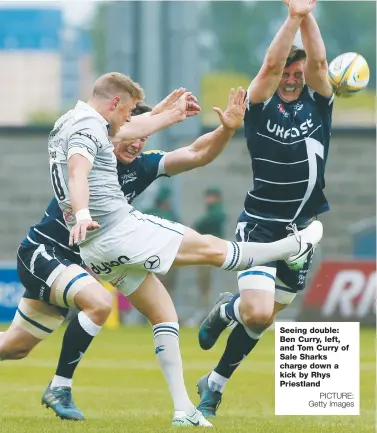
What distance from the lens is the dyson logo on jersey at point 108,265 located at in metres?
8.23

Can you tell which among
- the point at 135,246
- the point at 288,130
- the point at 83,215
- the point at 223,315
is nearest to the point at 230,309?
the point at 223,315

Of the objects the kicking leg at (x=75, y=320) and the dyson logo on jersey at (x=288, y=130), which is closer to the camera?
the kicking leg at (x=75, y=320)

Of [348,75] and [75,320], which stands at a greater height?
[348,75]

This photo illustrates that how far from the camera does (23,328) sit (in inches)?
364

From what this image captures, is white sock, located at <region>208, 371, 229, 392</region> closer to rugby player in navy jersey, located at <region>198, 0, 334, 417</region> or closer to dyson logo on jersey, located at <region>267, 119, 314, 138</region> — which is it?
rugby player in navy jersey, located at <region>198, 0, 334, 417</region>

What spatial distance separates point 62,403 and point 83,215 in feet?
5.78

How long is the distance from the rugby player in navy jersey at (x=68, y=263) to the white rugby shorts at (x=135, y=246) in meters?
0.30

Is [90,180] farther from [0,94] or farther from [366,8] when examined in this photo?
[366,8]

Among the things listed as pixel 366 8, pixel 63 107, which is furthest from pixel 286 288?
pixel 366 8

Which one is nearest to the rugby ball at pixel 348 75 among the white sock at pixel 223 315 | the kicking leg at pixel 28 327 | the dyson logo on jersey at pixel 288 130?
the dyson logo on jersey at pixel 288 130

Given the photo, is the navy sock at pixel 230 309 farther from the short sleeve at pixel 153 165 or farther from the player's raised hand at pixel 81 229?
the player's raised hand at pixel 81 229

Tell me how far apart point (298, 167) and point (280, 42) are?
1071mm

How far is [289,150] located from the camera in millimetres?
9438

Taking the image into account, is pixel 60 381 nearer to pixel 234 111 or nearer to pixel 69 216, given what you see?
pixel 69 216
